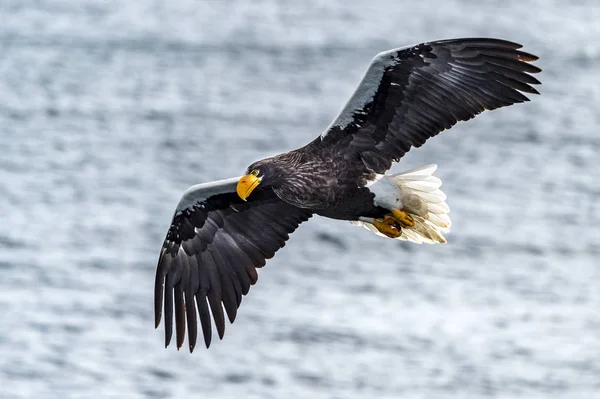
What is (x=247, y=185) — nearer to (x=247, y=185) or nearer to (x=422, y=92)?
(x=247, y=185)

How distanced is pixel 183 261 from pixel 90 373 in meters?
3.62

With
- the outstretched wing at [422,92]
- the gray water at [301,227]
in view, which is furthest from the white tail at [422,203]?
the gray water at [301,227]

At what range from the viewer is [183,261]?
30.6 ft

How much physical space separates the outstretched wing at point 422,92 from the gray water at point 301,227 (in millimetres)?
4354

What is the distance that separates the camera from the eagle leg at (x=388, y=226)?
870 cm

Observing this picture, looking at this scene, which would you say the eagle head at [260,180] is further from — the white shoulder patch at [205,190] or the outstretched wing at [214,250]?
the outstretched wing at [214,250]

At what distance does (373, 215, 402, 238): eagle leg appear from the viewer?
342 inches

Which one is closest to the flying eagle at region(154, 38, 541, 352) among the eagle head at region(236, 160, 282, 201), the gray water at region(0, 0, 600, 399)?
the eagle head at region(236, 160, 282, 201)

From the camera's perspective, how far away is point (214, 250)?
9305mm

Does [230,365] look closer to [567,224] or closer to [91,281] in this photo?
[91,281]

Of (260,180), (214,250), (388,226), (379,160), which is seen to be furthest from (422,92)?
(214,250)

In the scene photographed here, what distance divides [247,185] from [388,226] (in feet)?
3.43

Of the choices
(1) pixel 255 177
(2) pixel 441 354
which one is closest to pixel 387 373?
(2) pixel 441 354

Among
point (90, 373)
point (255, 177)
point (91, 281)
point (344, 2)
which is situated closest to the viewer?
point (255, 177)
